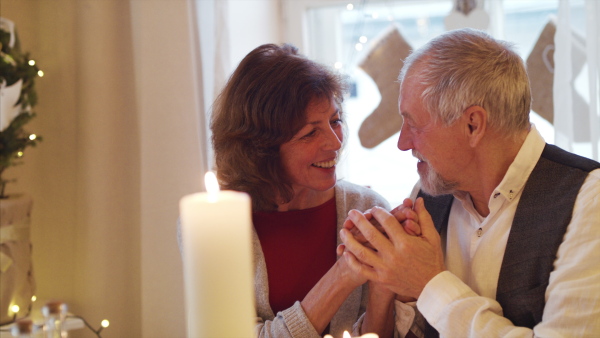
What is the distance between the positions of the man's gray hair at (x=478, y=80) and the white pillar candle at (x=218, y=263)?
874 millimetres

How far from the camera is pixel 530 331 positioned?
1170mm

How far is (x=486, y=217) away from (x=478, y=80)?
0.98 ft

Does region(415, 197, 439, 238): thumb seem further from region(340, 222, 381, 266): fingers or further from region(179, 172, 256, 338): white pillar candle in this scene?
region(179, 172, 256, 338): white pillar candle

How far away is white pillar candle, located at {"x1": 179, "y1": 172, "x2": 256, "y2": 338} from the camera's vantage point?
21.1 inches

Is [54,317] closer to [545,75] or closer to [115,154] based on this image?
[115,154]

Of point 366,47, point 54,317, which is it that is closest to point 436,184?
point 54,317

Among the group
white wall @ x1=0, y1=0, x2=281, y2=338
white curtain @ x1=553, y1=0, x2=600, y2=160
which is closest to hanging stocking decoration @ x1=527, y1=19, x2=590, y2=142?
white curtain @ x1=553, y1=0, x2=600, y2=160

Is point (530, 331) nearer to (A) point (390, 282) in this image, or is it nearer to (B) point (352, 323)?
(A) point (390, 282)

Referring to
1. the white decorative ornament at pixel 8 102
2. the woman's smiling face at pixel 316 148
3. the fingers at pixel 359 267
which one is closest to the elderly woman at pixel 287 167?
the woman's smiling face at pixel 316 148

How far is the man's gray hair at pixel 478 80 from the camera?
1303 mm

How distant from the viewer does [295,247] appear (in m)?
1.73

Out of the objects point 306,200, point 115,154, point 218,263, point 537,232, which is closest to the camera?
point 218,263

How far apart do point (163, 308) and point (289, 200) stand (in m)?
0.61

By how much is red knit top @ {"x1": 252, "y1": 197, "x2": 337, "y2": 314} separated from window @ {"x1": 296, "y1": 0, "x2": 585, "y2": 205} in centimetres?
73
